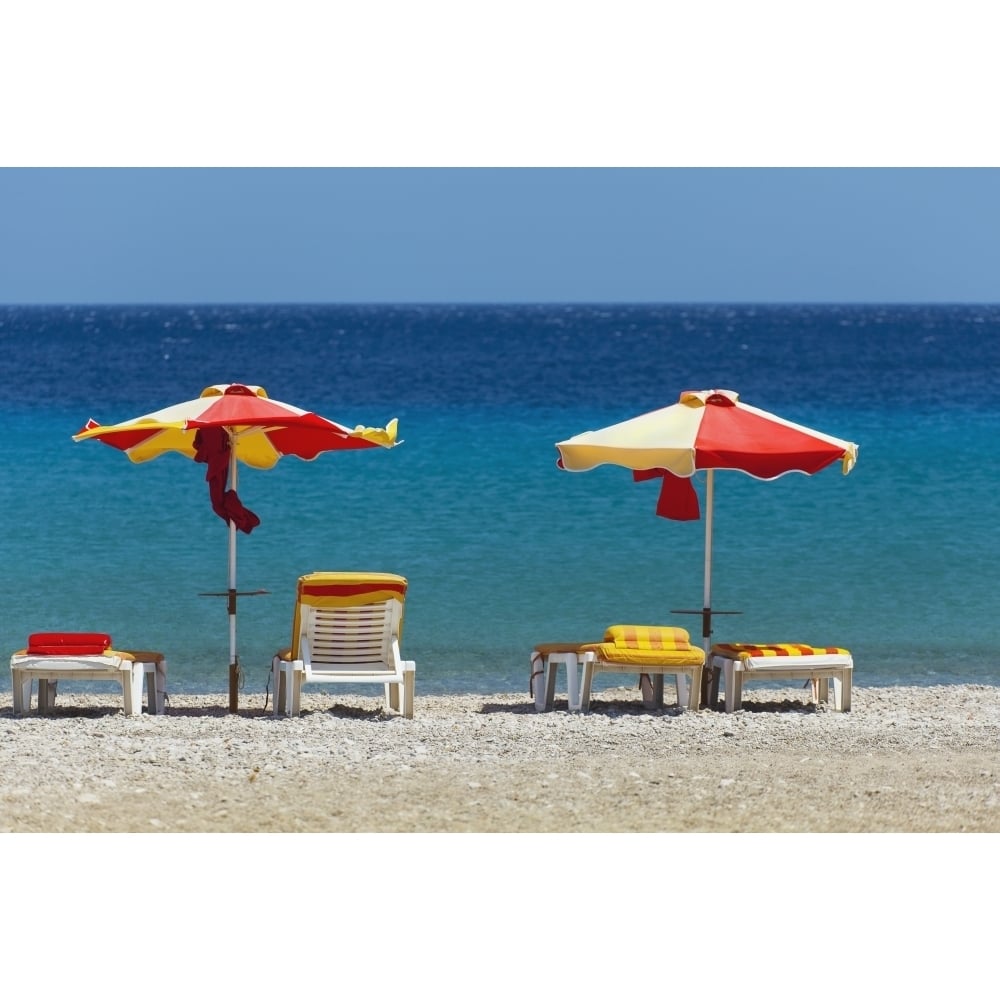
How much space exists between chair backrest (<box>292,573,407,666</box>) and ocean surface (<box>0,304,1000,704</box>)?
3.07 ft

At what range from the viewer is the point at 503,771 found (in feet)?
19.0

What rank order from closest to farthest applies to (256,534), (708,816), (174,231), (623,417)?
(708,816)
(256,534)
(174,231)
(623,417)

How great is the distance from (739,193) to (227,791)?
21134 millimetres

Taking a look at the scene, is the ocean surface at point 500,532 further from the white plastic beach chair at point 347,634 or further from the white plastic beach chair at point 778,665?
the white plastic beach chair at point 778,665

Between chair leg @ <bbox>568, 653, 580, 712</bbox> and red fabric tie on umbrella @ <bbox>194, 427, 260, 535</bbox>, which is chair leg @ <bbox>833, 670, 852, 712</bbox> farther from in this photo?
red fabric tie on umbrella @ <bbox>194, 427, 260, 535</bbox>

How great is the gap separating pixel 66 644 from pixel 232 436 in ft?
4.08

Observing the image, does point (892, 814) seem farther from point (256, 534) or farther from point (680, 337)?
point (680, 337)

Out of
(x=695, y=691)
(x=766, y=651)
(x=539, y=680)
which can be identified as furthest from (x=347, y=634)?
(x=766, y=651)

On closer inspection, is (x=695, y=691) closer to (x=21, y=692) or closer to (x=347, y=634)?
(x=347, y=634)

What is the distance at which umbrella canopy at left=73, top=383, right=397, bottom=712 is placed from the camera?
21.9ft

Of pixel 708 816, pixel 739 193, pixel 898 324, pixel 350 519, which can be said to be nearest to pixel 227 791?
pixel 708 816

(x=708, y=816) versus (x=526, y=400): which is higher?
(x=526, y=400)

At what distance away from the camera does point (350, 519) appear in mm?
15742

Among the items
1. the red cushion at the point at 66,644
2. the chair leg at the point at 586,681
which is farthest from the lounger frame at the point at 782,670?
the red cushion at the point at 66,644
